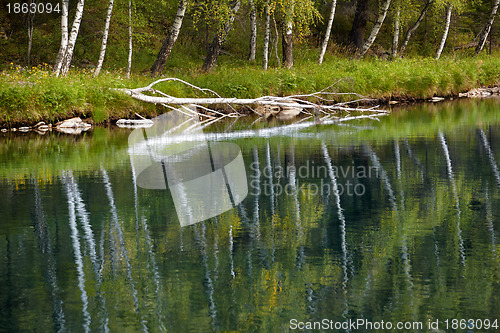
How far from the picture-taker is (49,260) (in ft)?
24.1

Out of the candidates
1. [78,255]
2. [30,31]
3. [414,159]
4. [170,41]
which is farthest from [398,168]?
[30,31]

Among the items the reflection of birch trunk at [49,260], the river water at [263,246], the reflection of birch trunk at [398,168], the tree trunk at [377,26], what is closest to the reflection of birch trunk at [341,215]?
the river water at [263,246]

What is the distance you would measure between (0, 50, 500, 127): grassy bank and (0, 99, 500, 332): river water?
7554 mm

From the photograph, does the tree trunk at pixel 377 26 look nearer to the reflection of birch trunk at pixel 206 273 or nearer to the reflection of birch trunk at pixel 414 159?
the reflection of birch trunk at pixel 414 159

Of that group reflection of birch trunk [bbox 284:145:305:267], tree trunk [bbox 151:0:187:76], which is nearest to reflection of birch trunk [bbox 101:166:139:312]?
reflection of birch trunk [bbox 284:145:305:267]

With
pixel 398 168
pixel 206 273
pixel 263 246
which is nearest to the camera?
pixel 206 273

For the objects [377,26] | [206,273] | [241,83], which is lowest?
[206,273]

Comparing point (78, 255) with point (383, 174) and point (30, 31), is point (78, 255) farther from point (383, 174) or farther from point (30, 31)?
point (30, 31)

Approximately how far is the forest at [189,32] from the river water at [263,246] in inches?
577

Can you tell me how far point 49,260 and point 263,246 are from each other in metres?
2.42

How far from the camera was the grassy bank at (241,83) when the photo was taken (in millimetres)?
21594

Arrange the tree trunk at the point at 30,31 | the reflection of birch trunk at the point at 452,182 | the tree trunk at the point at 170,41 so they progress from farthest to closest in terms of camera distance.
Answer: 1. the tree trunk at the point at 30,31
2. the tree trunk at the point at 170,41
3. the reflection of birch trunk at the point at 452,182

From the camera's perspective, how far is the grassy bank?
70.8 ft

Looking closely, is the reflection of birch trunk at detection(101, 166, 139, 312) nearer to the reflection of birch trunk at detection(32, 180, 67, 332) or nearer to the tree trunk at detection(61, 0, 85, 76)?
the reflection of birch trunk at detection(32, 180, 67, 332)
